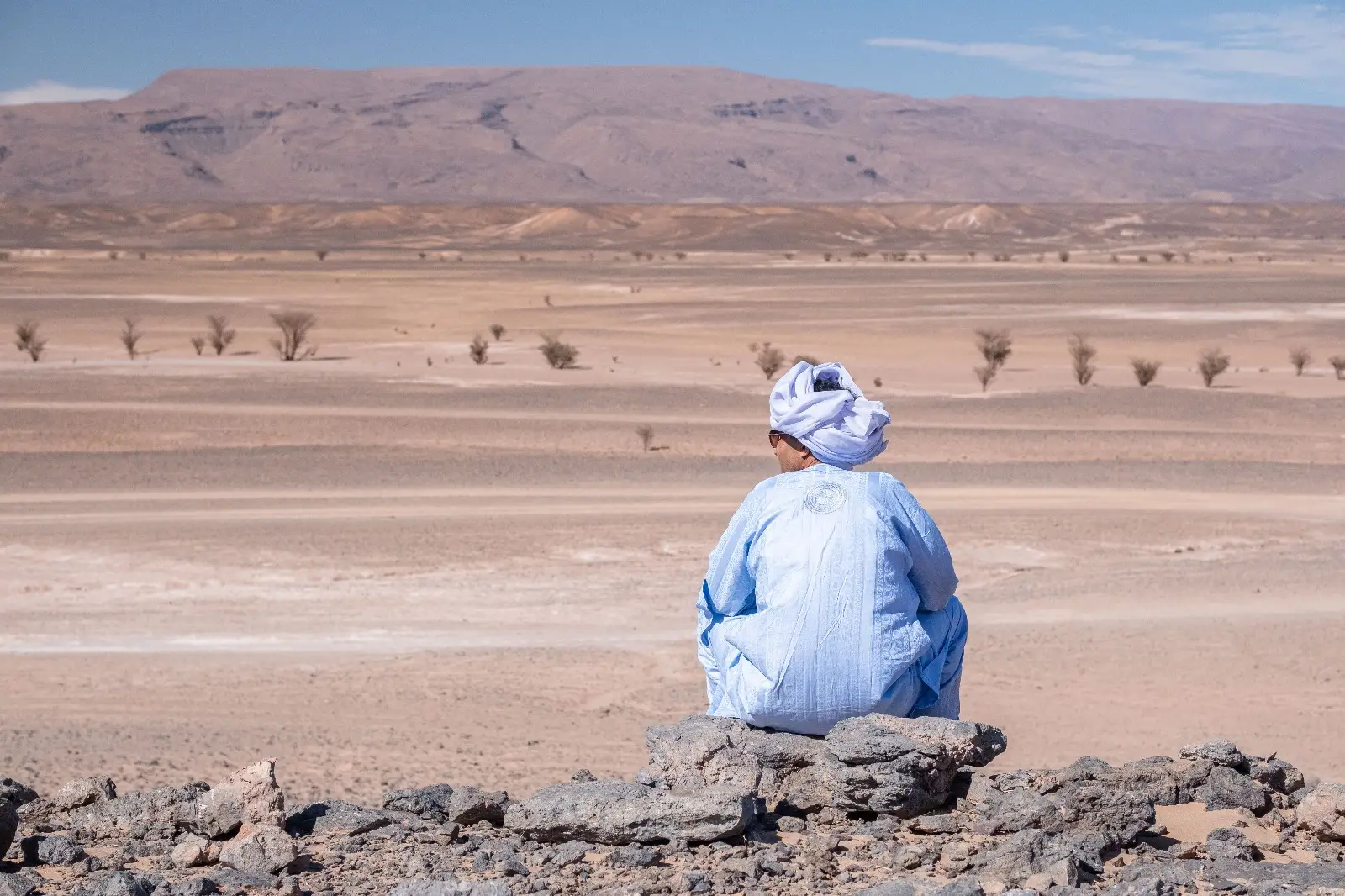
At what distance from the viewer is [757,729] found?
4559mm

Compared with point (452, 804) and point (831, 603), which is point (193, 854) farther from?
point (831, 603)

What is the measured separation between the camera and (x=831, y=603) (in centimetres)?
433

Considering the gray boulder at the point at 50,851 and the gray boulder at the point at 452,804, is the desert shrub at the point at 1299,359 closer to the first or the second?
the gray boulder at the point at 452,804

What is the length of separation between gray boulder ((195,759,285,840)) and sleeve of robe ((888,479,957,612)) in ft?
6.14

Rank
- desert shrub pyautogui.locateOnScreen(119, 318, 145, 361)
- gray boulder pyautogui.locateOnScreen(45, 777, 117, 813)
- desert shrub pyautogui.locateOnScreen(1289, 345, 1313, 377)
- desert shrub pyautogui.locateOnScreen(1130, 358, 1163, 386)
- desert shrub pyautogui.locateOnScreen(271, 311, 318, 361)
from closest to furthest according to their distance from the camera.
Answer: gray boulder pyautogui.locateOnScreen(45, 777, 117, 813), desert shrub pyautogui.locateOnScreen(1130, 358, 1163, 386), desert shrub pyautogui.locateOnScreen(1289, 345, 1313, 377), desert shrub pyautogui.locateOnScreen(119, 318, 145, 361), desert shrub pyautogui.locateOnScreen(271, 311, 318, 361)

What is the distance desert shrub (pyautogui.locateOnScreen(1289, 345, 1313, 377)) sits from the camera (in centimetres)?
3291

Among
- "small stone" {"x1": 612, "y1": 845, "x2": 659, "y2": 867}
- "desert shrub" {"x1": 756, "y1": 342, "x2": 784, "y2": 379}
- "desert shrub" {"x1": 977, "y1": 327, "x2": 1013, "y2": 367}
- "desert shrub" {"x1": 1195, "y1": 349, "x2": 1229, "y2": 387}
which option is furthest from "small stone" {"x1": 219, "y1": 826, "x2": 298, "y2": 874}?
"desert shrub" {"x1": 977, "y1": 327, "x2": 1013, "y2": 367}

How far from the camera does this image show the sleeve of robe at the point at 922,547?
443cm

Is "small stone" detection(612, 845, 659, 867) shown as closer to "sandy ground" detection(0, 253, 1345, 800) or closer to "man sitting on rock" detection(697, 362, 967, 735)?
"man sitting on rock" detection(697, 362, 967, 735)

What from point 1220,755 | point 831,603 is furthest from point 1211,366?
point 831,603

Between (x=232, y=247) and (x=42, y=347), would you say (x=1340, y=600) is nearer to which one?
(x=42, y=347)

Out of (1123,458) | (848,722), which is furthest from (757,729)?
(1123,458)

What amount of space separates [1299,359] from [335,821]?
31.8 meters

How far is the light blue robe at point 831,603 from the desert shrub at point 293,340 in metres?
30.8
